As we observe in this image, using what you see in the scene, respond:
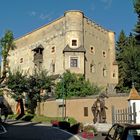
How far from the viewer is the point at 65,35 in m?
64.3

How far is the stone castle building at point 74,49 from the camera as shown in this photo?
2505 inches

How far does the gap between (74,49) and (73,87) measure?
7.48 metres

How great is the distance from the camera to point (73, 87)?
192ft

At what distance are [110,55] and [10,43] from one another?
33178 mm

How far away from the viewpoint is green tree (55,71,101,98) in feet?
190

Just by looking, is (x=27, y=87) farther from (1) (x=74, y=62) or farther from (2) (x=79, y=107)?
(2) (x=79, y=107)

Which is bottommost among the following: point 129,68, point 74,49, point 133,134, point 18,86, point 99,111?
point 133,134

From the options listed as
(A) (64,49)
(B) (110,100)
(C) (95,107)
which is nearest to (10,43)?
(C) (95,107)

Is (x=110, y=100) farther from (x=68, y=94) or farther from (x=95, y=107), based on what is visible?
(x=68, y=94)

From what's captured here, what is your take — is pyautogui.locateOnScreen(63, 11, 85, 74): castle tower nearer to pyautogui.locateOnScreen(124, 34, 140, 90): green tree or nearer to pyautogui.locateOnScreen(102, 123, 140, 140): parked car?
pyautogui.locateOnScreen(124, 34, 140, 90): green tree

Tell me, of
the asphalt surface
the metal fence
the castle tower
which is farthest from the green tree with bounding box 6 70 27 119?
the metal fence

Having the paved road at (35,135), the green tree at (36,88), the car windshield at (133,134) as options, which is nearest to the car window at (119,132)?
the car windshield at (133,134)

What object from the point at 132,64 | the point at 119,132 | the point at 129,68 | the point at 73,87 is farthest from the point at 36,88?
the point at 119,132

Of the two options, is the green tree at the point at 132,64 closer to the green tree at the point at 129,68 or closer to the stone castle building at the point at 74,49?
the green tree at the point at 129,68
